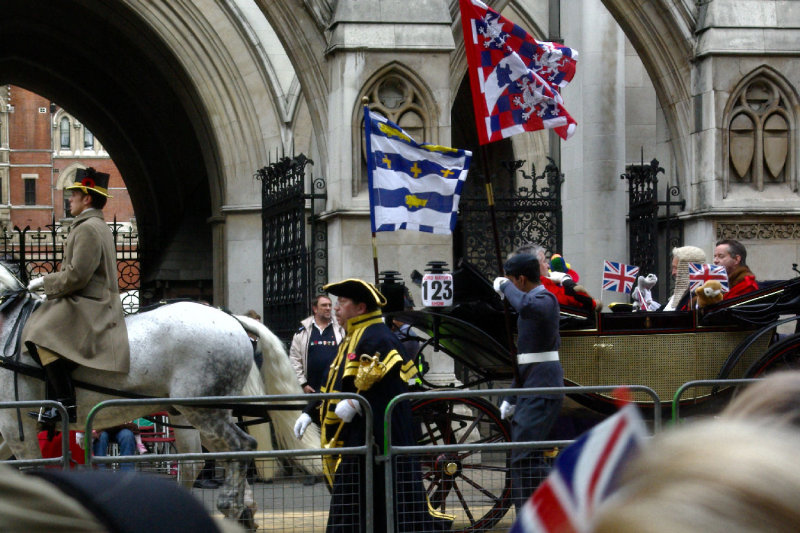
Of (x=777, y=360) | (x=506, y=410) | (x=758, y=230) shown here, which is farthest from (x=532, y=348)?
(x=758, y=230)

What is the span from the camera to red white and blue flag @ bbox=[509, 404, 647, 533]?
1212 millimetres

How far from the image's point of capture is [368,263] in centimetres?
1162

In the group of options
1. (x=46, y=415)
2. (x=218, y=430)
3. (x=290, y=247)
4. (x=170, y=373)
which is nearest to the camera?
(x=46, y=415)

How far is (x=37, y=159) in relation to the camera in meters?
77.2

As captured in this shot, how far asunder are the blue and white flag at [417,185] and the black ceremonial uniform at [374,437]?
225 cm

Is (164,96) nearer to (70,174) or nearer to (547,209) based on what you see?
(547,209)

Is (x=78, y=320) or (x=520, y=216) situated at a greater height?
(x=520, y=216)

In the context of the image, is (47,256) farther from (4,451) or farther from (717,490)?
(717,490)

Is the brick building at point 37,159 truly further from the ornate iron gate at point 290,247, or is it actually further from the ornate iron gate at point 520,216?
the ornate iron gate at point 520,216

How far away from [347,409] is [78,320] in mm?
2282

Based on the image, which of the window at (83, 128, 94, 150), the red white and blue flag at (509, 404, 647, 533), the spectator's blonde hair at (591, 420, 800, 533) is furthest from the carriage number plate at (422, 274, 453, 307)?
the window at (83, 128, 94, 150)

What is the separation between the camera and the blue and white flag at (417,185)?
9156mm

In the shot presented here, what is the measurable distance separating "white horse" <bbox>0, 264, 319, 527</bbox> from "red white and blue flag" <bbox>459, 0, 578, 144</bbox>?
2367mm

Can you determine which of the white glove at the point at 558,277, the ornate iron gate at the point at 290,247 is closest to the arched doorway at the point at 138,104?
the ornate iron gate at the point at 290,247
